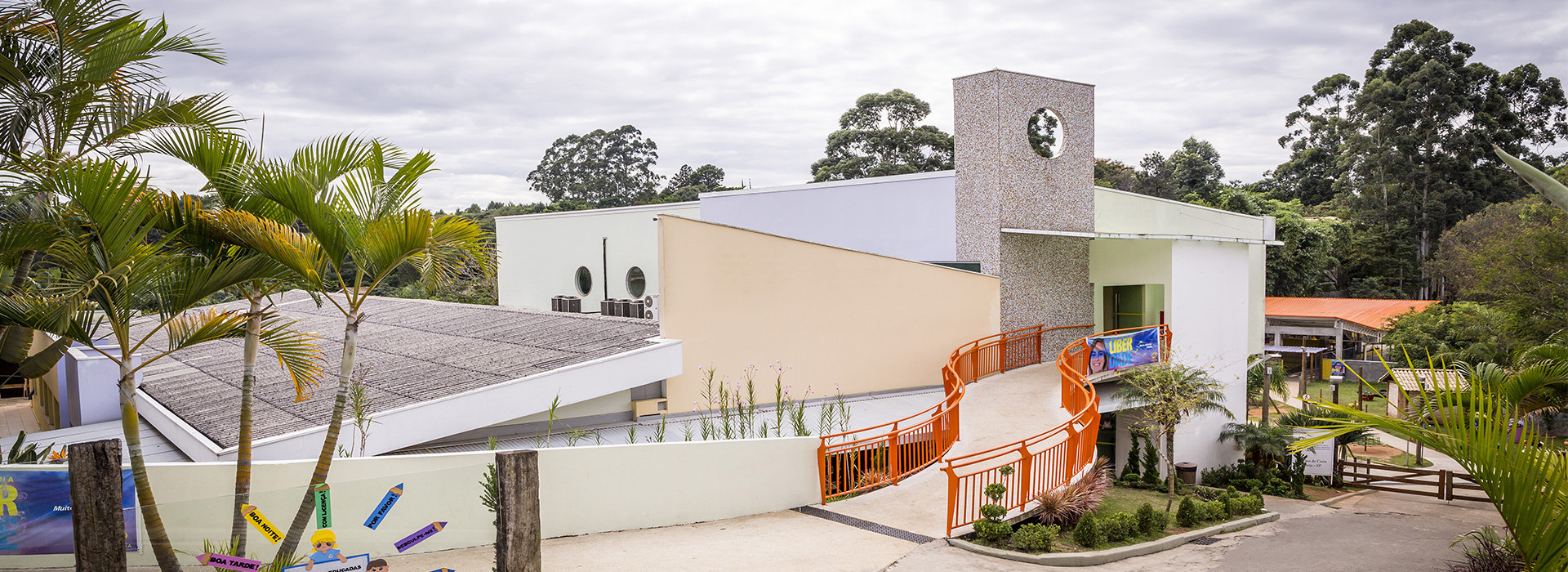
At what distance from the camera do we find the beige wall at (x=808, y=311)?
44.4ft

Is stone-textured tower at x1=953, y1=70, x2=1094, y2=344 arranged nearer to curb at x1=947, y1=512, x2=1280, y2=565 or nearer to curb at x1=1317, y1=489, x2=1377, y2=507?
curb at x1=1317, y1=489, x2=1377, y2=507

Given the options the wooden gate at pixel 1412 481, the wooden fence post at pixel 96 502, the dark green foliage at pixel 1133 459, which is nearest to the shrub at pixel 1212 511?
the dark green foliage at pixel 1133 459

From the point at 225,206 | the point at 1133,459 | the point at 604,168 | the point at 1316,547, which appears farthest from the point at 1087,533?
the point at 604,168

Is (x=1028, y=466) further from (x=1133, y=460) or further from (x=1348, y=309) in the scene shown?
(x=1348, y=309)

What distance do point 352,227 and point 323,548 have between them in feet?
7.57

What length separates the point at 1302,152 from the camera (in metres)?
58.4

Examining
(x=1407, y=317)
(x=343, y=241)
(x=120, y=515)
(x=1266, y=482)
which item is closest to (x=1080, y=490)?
(x=343, y=241)

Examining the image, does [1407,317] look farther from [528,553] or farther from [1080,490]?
[528,553]

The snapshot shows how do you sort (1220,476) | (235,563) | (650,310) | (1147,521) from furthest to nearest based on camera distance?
(1220,476), (650,310), (1147,521), (235,563)

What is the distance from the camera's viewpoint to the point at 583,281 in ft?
81.7

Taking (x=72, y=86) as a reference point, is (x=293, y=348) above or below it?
below

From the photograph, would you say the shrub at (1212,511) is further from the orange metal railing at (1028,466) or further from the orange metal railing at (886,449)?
the orange metal railing at (886,449)

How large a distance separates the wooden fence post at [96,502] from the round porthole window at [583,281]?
1852cm

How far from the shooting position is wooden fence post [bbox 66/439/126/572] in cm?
608
